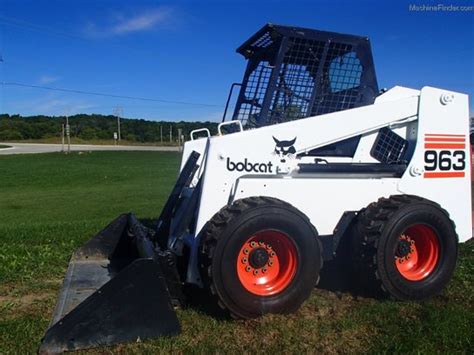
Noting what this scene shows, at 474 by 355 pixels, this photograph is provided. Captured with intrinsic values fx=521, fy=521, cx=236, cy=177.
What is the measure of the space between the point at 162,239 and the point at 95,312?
68.4 inches

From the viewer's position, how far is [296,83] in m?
5.55

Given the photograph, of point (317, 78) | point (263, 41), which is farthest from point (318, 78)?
point (263, 41)

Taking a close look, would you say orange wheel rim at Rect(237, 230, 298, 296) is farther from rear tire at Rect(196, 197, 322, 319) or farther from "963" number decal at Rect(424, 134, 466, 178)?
"963" number decal at Rect(424, 134, 466, 178)

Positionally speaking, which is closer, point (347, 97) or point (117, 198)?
point (347, 97)

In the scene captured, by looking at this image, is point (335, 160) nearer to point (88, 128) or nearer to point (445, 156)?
point (445, 156)

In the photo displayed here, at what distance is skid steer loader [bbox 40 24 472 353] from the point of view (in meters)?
4.20

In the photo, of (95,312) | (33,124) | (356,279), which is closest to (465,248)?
(356,279)

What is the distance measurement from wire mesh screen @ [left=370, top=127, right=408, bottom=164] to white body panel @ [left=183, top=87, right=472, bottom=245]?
64mm

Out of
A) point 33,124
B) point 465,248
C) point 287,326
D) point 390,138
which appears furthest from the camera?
point 33,124

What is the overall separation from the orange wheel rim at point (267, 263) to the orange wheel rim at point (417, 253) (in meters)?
1.13

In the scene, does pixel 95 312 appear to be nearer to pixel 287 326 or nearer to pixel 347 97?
pixel 287 326

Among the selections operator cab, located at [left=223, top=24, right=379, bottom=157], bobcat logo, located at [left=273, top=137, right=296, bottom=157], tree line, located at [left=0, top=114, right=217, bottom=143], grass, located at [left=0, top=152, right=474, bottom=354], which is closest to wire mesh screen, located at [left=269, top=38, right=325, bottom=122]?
operator cab, located at [left=223, top=24, right=379, bottom=157]

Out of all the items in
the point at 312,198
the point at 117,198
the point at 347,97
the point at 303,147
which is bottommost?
the point at 117,198

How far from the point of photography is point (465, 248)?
7.08 metres
